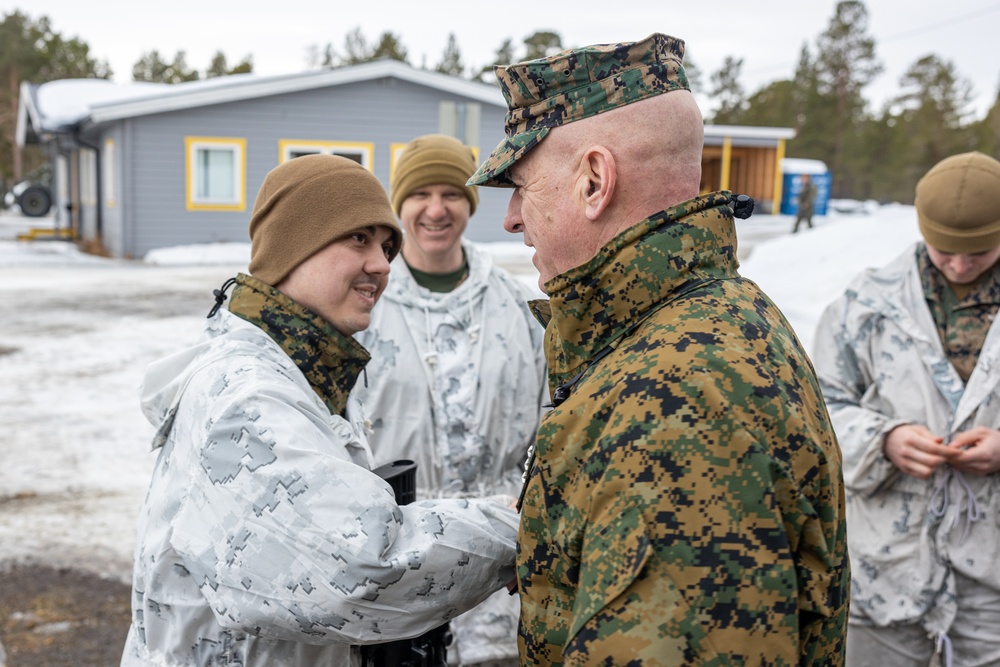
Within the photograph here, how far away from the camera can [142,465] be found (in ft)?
22.9

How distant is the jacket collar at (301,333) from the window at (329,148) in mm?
19830

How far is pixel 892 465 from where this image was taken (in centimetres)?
322

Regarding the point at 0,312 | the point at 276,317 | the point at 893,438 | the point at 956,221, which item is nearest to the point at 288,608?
the point at 276,317

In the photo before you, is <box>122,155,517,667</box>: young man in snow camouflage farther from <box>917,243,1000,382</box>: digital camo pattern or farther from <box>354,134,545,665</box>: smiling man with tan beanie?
<box>917,243,1000,382</box>: digital camo pattern

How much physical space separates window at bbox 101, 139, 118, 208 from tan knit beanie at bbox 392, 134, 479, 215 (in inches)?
793

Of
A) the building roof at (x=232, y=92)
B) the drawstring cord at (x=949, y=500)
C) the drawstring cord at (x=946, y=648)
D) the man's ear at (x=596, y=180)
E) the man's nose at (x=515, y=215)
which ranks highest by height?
the building roof at (x=232, y=92)

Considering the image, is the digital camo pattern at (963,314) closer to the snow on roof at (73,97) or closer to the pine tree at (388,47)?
the snow on roof at (73,97)

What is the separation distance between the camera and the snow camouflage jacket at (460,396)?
323 cm

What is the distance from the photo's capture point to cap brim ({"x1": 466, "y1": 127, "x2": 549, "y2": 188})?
1.59 metres

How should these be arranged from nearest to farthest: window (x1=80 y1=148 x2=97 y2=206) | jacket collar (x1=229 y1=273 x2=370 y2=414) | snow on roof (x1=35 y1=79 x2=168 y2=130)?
jacket collar (x1=229 y1=273 x2=370 y2=414) → snow on roof (x1=35 y1=79 x2=168 y2=130) → window (x1=80 y1=148 x2=97 y2=206)

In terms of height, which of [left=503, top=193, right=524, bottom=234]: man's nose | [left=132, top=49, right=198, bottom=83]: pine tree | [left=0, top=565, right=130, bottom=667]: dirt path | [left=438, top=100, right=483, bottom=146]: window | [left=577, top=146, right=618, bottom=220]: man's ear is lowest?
A: [left=0, top=565, right=130, bottom=667]: dirt path

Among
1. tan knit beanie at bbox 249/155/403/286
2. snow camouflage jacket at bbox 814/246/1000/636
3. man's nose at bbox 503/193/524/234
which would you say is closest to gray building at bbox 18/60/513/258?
snow camouflage jacket at bbox 814/246/1000/636

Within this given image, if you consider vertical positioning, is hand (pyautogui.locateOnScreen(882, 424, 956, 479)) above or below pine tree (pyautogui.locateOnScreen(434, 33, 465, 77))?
below

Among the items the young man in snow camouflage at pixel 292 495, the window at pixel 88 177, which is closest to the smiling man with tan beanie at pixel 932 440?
the young man in snow camouflage at pixel 292 495
